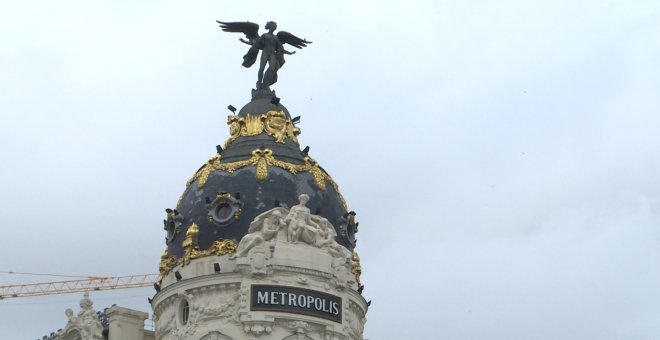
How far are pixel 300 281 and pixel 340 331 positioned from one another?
276 centimetres

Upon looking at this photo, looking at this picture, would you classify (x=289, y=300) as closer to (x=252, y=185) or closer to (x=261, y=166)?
(x=252, y=185)

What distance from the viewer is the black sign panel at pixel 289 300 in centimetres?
5716

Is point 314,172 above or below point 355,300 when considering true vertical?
above

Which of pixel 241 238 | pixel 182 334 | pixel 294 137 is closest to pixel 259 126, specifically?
pixel 294 137

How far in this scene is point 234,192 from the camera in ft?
198

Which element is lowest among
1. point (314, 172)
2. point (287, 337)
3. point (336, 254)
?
point (287, 337)

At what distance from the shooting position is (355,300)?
197 ft

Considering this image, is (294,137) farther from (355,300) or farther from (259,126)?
(355,300)

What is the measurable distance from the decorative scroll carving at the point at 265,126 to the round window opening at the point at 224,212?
161 inches

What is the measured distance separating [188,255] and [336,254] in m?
6.29

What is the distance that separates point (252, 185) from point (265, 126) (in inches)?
144

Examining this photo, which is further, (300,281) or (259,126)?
(259,126)

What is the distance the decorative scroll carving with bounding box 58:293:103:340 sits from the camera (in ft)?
208

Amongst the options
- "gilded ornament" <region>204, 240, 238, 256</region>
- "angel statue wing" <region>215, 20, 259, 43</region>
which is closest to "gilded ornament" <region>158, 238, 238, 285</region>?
"gilded ornament" <region>204, 240, 238, 256</region>
